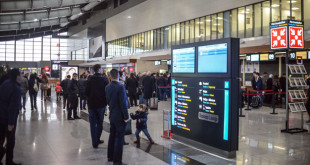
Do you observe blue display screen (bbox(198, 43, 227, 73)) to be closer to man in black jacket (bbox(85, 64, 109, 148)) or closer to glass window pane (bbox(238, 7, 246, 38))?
man in black jacket (bbox(85, 64, 109, 148))

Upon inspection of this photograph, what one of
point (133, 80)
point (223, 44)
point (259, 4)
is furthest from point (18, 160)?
point (259, 4)

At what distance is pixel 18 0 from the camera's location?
2209 centimetres

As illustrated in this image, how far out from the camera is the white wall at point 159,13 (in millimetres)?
23992

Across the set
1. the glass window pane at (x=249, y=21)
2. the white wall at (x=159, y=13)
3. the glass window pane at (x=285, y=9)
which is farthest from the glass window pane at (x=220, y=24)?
the glass window pane at (x=285, y=9)

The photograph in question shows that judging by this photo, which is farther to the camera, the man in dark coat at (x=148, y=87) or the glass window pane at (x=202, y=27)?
the glass window pane at (x=202, y=27)

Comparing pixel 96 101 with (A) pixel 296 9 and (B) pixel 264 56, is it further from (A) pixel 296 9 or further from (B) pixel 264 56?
(A) pixel 296 9

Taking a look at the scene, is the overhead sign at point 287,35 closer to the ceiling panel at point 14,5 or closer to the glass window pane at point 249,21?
the glass window pane at point 249,21

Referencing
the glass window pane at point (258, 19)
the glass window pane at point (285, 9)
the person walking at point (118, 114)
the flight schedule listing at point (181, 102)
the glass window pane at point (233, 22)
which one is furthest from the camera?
the glass window pane at point (233, 22)

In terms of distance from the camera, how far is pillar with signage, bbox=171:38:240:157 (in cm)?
583

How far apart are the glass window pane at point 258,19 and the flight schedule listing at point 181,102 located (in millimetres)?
15212

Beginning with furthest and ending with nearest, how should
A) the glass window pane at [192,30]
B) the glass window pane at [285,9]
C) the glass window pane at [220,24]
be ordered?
the glass window pane at [192,30], the glass window pane at [220,24], the glass window pane at [285,9]

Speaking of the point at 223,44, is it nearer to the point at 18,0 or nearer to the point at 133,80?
the point at 133,80

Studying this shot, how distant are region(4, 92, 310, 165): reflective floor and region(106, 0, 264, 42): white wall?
15205mm

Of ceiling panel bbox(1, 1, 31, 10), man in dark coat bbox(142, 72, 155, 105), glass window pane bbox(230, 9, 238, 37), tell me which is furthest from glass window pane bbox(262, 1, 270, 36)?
ceiling panel bbox(1, 1, 31, 10)
